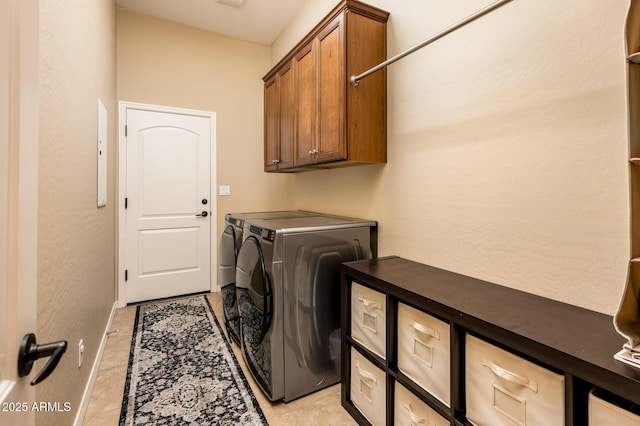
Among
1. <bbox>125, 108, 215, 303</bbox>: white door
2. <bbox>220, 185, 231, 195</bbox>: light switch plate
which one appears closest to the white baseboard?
<bbox>125, 108, 215, 303</bbox>: white door

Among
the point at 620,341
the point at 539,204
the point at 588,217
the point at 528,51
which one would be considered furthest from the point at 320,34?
the point at 620,341

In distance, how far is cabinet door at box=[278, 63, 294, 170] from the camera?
2.55 m

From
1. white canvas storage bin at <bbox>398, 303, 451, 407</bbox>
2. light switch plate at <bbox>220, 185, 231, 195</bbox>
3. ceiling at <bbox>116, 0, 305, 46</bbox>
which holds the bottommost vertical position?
white canvas storage bin at <bbox>398, 303, 451, 407</bbox>

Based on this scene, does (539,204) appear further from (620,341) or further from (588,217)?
(620,341)

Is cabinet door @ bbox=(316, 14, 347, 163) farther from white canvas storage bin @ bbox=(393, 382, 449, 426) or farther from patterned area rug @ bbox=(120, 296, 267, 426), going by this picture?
patterned area rug @ bbox=(120, 296, 267, 426)

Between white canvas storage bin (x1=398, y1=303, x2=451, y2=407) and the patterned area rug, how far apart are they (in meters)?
0.88

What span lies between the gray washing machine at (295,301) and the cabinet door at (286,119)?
2.84ft

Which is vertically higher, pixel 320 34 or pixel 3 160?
pixel 320 34

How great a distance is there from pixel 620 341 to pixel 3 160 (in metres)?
1.54

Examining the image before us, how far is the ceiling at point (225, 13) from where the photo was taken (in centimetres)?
305

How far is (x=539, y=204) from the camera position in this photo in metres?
1.26

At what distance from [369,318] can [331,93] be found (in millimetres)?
1398

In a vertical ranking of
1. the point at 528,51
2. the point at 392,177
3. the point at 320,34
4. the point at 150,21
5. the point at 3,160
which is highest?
the point at 150,21

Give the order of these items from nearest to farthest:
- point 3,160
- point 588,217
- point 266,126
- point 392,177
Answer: point 3,160 → point 588,217 → point 392,177 → point 266,126
